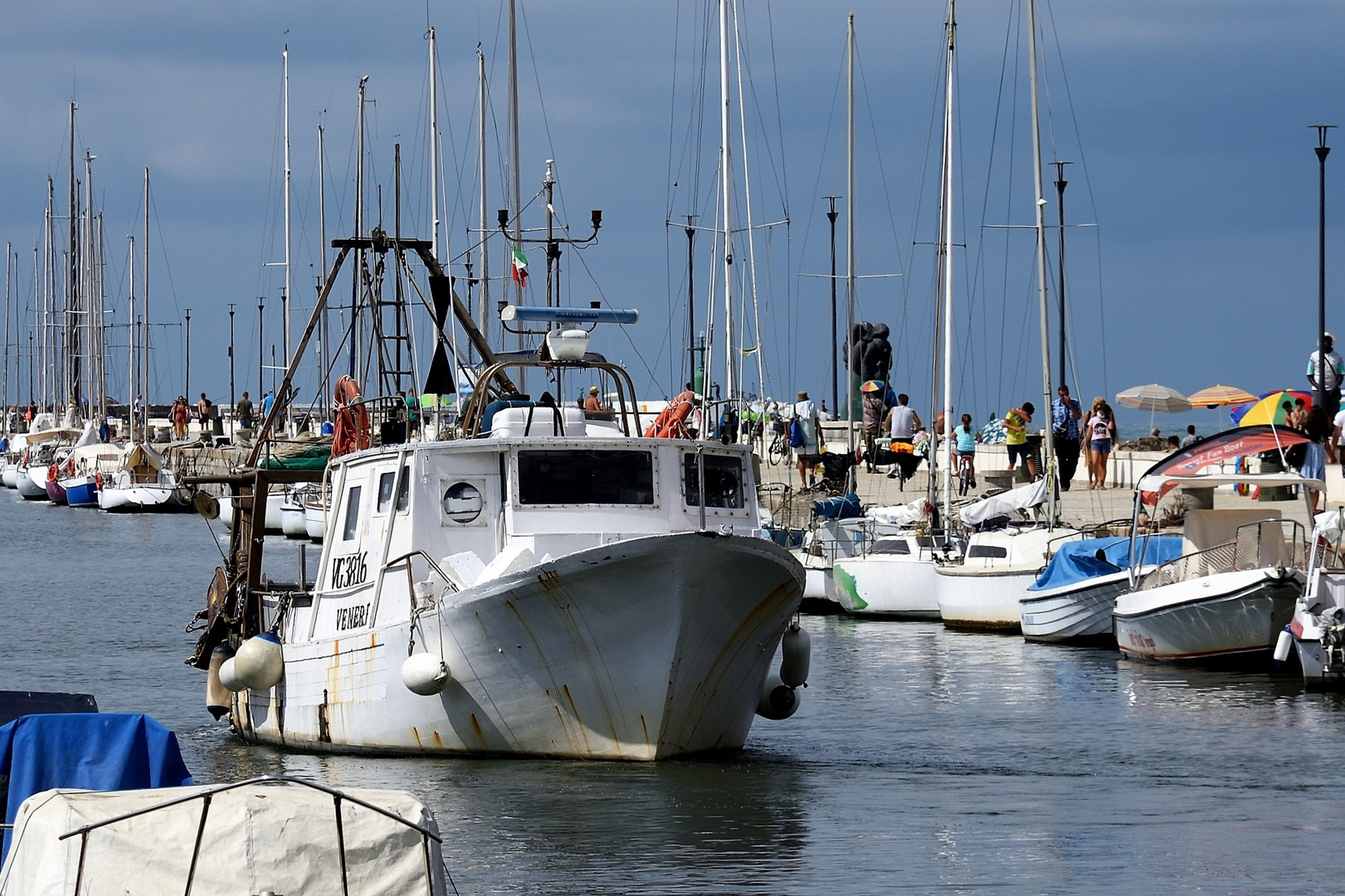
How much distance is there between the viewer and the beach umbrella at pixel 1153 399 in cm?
4450

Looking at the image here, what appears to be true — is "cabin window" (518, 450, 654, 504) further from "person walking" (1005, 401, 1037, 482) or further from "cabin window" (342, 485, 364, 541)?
"person walking" (1005, 401, 1037, 482)

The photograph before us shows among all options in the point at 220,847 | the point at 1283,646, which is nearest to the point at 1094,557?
the point at 1283,646

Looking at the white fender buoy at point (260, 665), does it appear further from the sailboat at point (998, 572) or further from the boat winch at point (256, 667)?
the sailboat at point (998, 572)

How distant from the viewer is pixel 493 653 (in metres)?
16.8

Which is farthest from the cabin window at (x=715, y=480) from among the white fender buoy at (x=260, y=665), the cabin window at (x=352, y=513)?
the white fender buoy at (x=260, y=665)

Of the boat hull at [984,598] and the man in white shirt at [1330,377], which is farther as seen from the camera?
the man in white shirt at [1330,377]

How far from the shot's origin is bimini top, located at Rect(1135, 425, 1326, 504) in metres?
25.0

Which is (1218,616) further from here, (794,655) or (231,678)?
(231,678)

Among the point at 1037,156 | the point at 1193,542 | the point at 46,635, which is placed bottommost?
the point at 46,635

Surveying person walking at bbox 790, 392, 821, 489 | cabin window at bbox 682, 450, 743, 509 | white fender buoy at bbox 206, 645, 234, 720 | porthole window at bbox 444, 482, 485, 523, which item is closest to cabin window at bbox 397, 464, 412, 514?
porthole window at bbox 444, 482, 485, 523

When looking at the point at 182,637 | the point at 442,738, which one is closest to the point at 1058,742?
the point at 442,738

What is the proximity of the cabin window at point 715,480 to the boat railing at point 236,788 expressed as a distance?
8960mm

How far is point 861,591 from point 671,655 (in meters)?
17.8

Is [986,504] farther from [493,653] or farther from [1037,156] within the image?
[493,653]
